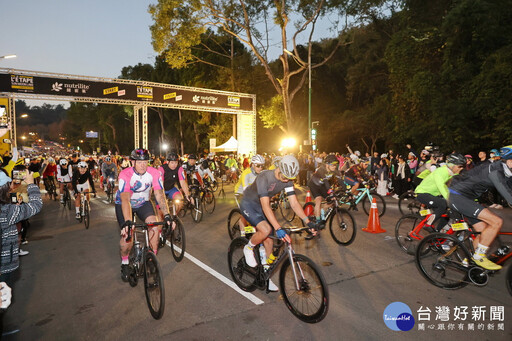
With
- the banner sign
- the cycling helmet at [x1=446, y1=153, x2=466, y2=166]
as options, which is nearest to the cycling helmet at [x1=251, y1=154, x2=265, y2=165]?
the cycling helmet at [x1=446, y1=153, x2=466, y2=166]

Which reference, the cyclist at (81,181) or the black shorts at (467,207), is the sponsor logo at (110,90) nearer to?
the cyclist at (81,181)

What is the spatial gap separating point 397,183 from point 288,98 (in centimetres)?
1457

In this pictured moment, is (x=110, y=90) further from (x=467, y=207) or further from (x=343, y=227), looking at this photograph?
(x=467, y=207)

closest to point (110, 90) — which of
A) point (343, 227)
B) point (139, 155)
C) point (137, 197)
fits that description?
point (137, 197)

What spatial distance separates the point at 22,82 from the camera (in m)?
20.0

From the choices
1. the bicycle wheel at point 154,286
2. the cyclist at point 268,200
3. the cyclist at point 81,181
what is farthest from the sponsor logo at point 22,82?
the cyclist at point 268,200

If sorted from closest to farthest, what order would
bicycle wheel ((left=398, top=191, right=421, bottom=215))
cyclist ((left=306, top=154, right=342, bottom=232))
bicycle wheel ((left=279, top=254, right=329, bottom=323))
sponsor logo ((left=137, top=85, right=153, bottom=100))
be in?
bicycle wheel ((left=279, top=254, right=329, bottom=323)) < cyclist ((left=306, top=154, right=342, bottom=232)) < bicycle wheel ((left=398, top=191, right=421, bottom=215)) < sponsor logo ((left=137, top=85, right=153, bottom=100))

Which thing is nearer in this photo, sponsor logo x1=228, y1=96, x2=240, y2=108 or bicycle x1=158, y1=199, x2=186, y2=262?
bicycle x1=158, y1=199, x2=186, y2=262

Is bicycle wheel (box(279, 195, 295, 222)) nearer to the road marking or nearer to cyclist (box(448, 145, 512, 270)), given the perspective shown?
the road marking

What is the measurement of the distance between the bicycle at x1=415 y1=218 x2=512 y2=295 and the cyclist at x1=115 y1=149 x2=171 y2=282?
155 inches

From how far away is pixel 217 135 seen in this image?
4169 centimetres

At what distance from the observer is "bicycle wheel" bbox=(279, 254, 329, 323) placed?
385 cm

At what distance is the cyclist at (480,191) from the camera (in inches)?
181

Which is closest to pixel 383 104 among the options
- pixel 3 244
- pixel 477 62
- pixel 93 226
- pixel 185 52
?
pixel 477 62
